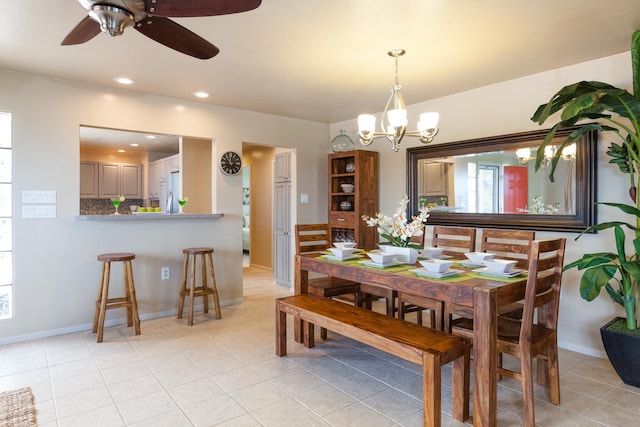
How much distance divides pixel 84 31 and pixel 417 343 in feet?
7.93

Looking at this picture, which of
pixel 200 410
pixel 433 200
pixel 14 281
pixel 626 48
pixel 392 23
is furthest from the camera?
pixel 433 200

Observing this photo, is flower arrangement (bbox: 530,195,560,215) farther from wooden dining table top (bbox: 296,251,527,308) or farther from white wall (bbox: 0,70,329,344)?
white wall (bbox: 0,70,329,344)

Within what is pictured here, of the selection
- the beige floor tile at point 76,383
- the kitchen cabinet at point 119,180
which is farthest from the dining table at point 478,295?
the kitchen cabinet at point 119,180

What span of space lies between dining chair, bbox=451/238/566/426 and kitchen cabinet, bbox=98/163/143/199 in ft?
22.4

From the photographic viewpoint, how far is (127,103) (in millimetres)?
3803

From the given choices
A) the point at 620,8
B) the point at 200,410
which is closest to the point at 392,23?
the point at 620,8

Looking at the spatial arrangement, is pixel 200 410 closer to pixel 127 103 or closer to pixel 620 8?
pixel 127 103

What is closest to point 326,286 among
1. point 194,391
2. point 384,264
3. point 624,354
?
point 384,264

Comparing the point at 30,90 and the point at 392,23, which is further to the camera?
the point at 30,90

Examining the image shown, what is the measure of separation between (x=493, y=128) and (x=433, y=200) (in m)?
0.96

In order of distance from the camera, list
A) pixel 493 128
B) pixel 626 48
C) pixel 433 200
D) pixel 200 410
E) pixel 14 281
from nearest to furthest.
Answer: pixel 200 410
pixel 626 48
pixel 14 281
pixel 493 128
pixel 433 200

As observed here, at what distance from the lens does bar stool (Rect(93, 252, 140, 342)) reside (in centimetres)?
333

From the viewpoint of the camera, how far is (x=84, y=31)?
195 centimetres

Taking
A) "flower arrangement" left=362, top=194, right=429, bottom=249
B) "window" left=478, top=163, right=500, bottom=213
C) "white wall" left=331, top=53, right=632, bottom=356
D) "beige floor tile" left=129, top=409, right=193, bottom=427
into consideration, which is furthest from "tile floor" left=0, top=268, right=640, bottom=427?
"window" left=478, top=163, right=500, bottom=213
